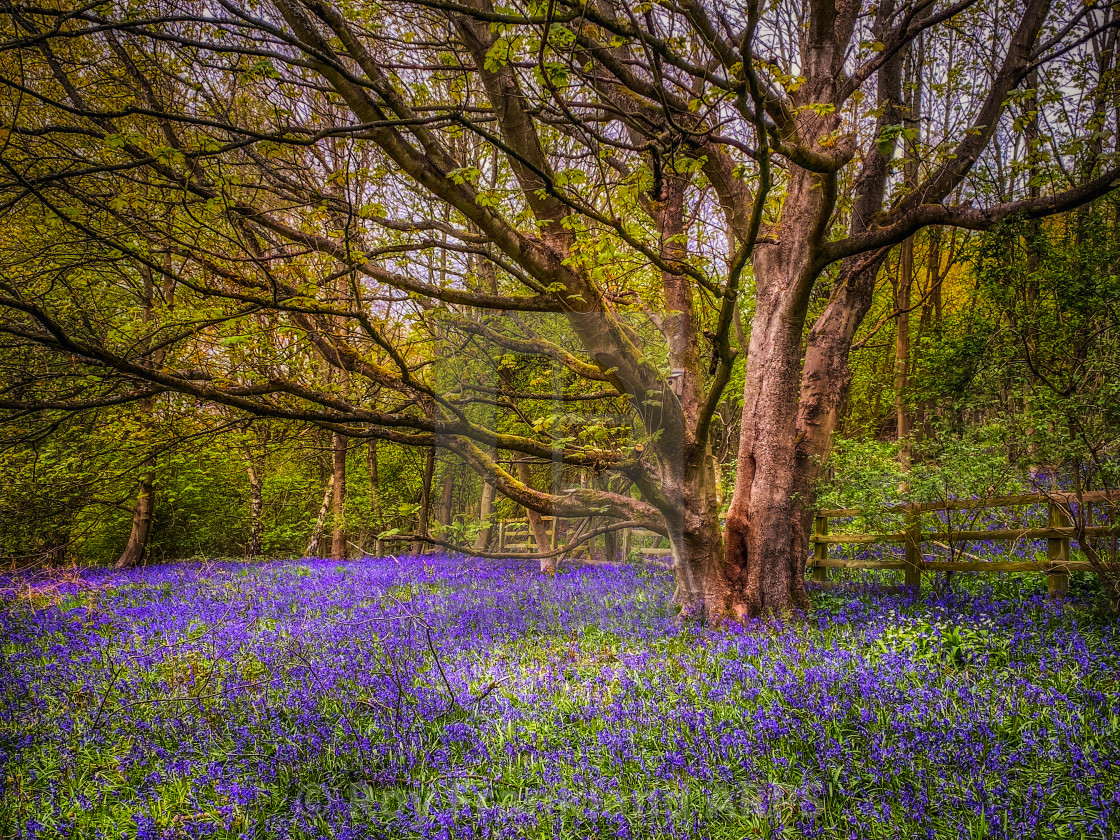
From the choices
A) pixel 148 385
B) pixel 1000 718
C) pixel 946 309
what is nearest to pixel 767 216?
pixel 1000 718

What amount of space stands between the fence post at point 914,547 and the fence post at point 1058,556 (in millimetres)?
1147

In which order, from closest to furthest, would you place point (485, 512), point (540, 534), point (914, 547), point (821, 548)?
1. point (914, 547)
2. point (821, 548)
3. point (540, 534)
4. point (485, 512)

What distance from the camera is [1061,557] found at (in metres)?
5.63

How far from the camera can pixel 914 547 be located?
265 inches

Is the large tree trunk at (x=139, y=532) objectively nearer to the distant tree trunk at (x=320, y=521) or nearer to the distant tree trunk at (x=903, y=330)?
the distant tree trunk at (x=320, y=521)

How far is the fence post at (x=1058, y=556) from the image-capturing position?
559 cm

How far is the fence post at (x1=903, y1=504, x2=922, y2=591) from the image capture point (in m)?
6.48

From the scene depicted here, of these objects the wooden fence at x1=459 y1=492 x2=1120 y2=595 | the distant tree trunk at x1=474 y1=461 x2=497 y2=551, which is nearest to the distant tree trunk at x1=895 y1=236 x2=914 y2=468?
the wooden fence at x1=459 y1=492 x2=1120 y2=595

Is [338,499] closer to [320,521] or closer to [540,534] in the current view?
[320,521]

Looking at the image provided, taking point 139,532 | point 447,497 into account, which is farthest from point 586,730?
point 139,532

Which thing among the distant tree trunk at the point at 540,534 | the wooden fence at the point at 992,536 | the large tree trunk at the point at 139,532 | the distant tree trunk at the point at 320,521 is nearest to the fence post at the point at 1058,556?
the wooden fence at the point at 992,536

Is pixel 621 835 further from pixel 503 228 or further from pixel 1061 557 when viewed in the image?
pixel 1061 557

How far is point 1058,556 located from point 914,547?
1.33m

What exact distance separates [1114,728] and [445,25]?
7181mm
